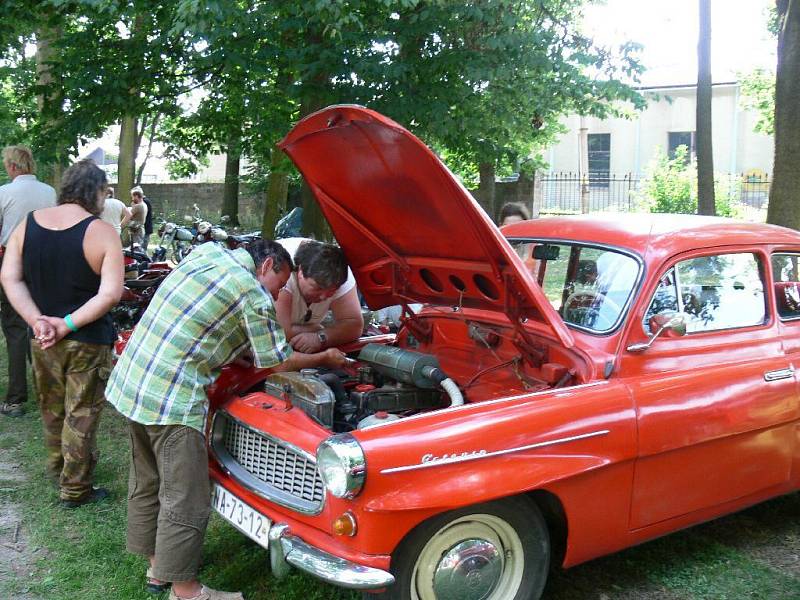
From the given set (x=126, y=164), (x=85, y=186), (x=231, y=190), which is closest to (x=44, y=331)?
(x=85, y=186)

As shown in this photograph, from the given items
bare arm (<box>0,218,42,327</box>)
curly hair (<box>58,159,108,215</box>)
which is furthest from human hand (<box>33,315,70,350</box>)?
curly hair (<box>58,159,108,215</box>)

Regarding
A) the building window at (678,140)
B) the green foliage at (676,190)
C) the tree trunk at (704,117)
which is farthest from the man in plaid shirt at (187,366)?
the building window at (678,140)

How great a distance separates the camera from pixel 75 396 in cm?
454

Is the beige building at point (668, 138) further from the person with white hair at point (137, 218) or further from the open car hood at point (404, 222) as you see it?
the open car hood at point (404, 222)

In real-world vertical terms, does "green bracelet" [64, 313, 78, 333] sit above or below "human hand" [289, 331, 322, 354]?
above

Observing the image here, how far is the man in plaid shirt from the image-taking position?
342 centimetres

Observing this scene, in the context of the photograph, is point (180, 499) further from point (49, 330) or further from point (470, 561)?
point (49, 330)

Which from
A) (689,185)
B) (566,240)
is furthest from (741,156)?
(566,240)

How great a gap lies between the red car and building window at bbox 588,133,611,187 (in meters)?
31.3

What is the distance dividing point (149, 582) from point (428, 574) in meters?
1.40

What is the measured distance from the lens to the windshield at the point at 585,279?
12.5 feet

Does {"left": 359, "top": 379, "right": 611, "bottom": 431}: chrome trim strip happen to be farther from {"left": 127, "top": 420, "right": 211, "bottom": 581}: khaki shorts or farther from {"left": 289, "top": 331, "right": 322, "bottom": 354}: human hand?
{"left": 289, "top": 331, "right": 322, "bottom": 354}: human hand

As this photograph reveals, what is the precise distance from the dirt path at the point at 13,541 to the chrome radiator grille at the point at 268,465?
109 centimetres

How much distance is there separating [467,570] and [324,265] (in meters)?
1.67
